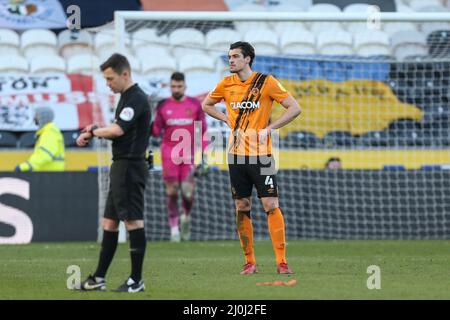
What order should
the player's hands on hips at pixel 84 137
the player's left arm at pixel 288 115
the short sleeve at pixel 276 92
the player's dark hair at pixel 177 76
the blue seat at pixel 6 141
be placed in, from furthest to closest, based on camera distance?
the blue seat at pixel 6 141
the player's dark hair at pixel 177 76
the short sleeve at pixel 276 92
the player's left arm at pixel 288 115
the player's hands on hips at pixel 84 137

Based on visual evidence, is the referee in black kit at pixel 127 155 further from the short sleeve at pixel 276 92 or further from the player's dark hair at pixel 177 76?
the player's dark hair at pixel 177 76

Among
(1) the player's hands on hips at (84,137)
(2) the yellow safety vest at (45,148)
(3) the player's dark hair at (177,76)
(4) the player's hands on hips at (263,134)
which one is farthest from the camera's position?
(2) the yellow safety vest at (45,148)

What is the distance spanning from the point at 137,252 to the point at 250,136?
7.13 feet

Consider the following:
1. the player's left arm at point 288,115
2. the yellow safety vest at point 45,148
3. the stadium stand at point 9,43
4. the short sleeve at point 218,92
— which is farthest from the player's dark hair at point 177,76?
the stadium stand at point 9,43

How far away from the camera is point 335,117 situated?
732 inches

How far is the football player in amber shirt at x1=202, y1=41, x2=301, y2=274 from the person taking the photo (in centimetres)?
1016

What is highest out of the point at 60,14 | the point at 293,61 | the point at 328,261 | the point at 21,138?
the point at 60,14

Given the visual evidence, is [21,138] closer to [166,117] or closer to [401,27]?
[166,117]

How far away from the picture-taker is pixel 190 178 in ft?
52.0

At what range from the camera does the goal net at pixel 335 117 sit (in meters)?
16.4

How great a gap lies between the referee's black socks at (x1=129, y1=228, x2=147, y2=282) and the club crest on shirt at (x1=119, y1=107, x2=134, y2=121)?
885mm

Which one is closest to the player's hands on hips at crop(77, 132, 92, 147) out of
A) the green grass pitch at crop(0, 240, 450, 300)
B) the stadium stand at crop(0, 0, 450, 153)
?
the green grass pitch at crop(0, 240, 450, 300)

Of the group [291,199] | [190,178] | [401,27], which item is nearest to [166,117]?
[190,178]
